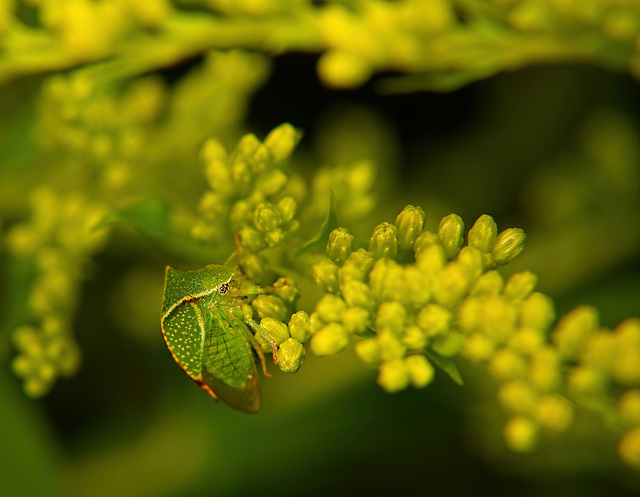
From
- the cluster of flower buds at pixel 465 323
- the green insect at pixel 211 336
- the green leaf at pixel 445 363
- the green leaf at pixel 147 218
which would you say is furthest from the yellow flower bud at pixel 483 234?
the green leaf at pixel 147 218

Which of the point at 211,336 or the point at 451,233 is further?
the point at 211,336

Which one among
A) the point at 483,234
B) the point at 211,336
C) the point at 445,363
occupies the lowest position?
the point at 211,336

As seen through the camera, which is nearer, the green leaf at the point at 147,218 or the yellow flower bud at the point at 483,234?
the yellow flower bud at the point at 483,234

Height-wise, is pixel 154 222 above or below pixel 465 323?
below

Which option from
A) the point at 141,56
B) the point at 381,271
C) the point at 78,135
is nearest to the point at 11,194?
the point at 78,135

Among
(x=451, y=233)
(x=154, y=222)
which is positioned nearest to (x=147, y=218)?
(x=154, y=222)

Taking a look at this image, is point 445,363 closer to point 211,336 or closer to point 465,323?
point 465,323

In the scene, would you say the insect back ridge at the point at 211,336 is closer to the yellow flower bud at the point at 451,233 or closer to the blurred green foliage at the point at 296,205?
the blurred green foliage at the point at 296,205
